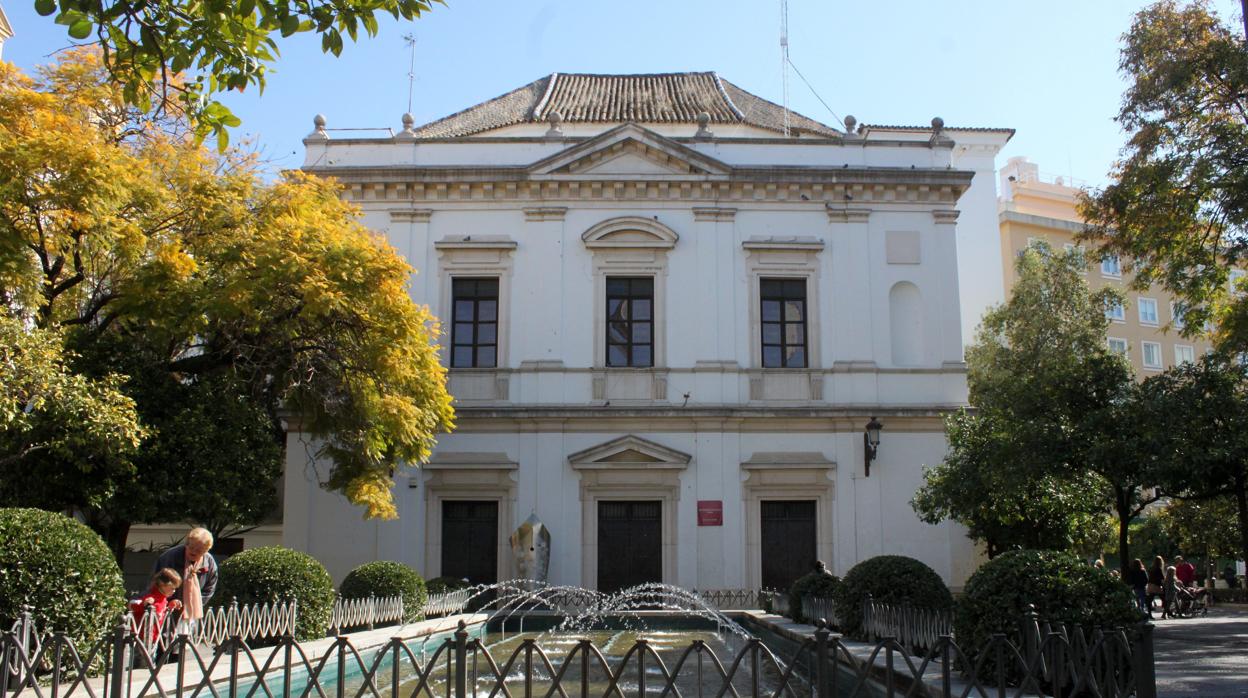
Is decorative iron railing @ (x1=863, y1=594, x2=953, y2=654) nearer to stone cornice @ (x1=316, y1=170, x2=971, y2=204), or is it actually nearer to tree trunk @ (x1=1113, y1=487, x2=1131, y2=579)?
tree trunk @ (x1=1113, y1=487, x2=1131, y2=579)

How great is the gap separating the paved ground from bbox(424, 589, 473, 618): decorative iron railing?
9663 mm

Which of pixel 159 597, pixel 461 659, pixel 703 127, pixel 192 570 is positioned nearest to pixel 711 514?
pixel 703 127

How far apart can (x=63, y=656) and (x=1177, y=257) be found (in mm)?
15449

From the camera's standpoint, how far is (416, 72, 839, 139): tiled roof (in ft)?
85.8

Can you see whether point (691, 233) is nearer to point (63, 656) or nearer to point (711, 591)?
point (711, 591)

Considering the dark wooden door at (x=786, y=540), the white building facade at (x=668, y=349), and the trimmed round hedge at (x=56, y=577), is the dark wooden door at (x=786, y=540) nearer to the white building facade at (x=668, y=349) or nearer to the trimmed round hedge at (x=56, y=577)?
the white building facade at (x=668, y=349)

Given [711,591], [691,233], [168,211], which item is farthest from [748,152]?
[168,211]

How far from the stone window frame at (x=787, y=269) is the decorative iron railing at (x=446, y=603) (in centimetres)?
786

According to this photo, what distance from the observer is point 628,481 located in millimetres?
21562

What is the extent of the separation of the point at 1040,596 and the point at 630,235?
1517cm

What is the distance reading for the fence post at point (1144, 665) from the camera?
6.18 metres

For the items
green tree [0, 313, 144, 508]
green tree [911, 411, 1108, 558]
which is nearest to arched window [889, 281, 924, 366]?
green tree [911, 411, 1108, 558]

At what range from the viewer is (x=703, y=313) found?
22297 millimetres

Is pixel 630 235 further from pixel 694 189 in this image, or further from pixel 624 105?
pixel 624 105
